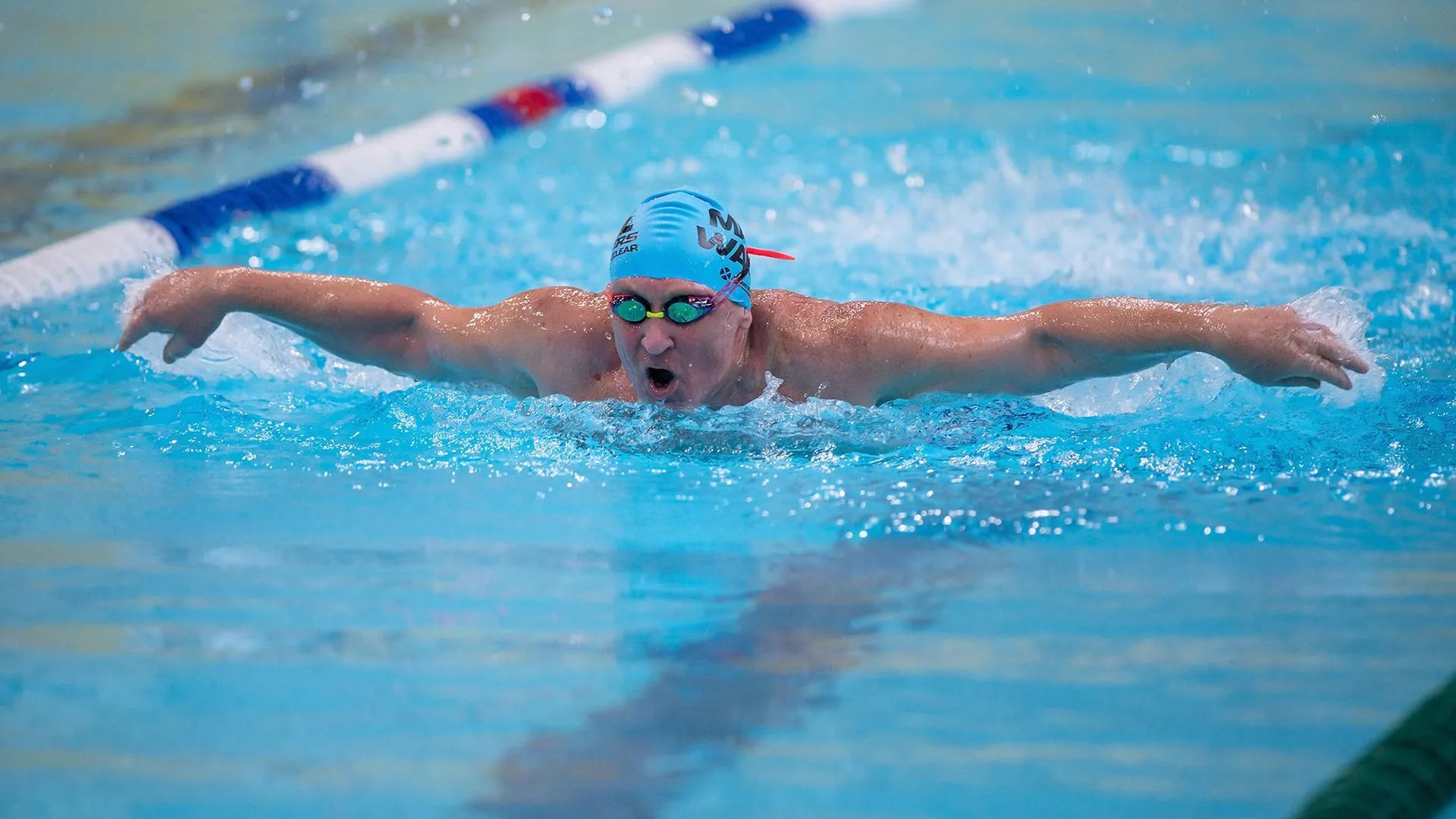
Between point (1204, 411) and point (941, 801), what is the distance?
176 cm

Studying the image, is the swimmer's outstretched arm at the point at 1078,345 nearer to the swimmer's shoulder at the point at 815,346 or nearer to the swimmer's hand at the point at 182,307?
the swimmer's shoulder at the point at 815,346

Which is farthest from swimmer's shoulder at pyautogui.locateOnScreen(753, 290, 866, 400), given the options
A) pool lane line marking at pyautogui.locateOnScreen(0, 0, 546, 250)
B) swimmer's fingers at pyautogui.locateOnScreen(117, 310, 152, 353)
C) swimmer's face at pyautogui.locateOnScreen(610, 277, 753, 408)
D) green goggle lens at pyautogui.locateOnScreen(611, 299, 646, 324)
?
pool lane line marking at pyautogui.locateOnScreen(0, 0, 546, 250)

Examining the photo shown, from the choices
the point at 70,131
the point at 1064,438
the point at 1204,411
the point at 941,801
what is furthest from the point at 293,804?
the point at 70,131

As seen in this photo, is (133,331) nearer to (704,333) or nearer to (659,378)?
(659,378)

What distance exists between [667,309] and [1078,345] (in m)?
0.84

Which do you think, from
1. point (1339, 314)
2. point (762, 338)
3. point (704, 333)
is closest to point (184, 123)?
point (762, 338)

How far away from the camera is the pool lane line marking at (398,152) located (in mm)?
4762

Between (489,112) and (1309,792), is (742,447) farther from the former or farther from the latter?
(489,112)

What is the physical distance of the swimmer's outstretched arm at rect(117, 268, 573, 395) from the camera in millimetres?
3387

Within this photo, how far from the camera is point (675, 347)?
3.12m

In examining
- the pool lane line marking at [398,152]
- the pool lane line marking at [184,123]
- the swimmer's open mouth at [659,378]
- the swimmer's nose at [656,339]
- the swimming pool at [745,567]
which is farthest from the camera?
the pool lane line marking at [184,123]

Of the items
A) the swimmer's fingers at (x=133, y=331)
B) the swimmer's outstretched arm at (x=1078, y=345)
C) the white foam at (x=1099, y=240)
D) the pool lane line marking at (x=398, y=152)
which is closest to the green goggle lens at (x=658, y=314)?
the swimmer's outstretched arm at (x=1078, y=345)

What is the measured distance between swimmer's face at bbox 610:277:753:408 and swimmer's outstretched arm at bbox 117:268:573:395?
341 millimetres

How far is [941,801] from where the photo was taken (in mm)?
1978
